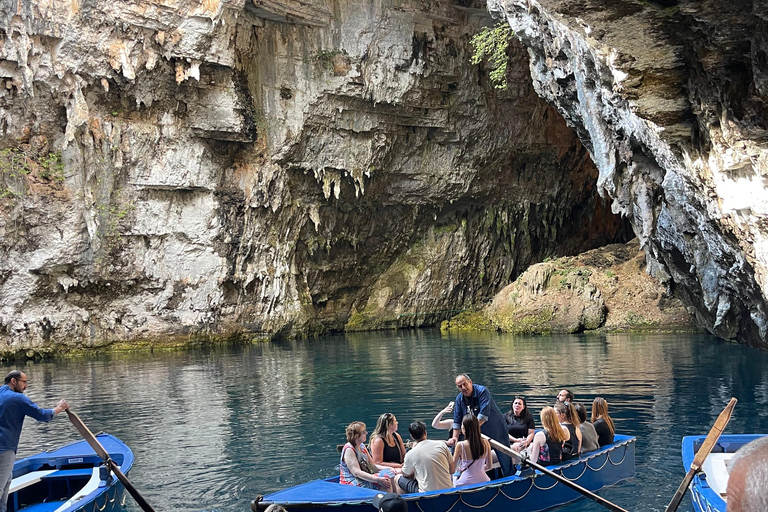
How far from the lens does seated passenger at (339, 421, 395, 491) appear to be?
26.3 feet

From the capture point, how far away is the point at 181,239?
3212cm

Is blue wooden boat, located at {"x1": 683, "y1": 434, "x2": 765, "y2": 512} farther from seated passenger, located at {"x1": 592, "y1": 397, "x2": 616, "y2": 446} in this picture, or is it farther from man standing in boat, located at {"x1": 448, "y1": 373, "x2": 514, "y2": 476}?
man standing in boat, located at {"x1": 448, "y1": 373, "x2": 514, "y2": 476}

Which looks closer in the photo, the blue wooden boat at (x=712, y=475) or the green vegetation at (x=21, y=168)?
the blue wooden boat at (x=712, y=475)

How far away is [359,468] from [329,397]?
7.77 meters

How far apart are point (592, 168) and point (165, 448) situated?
31.2 m

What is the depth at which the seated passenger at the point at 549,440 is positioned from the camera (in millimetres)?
8648

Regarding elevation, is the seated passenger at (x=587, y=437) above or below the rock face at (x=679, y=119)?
below

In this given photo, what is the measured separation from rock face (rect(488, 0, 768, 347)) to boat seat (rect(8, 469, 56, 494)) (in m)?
8.60

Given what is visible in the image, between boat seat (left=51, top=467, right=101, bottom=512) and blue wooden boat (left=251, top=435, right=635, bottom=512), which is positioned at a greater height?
boat seat (left=51, top=467, right=101, bottom=512)

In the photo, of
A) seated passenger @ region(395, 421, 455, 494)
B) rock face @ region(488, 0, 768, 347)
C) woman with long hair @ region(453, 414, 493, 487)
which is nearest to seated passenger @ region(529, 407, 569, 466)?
woman with long hair @ region(453, 414, 493, 487)

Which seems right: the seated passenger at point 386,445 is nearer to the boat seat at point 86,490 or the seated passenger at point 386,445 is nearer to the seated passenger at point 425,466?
the seated passenger at point 425,466

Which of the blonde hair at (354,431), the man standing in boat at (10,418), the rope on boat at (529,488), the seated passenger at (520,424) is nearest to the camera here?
the man standing in boat at (10,418)

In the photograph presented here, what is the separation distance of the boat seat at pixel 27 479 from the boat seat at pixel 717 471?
7.56 metres

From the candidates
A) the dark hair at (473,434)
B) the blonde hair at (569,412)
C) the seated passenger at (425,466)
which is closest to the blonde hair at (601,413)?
the blonde hair at (569,412)
